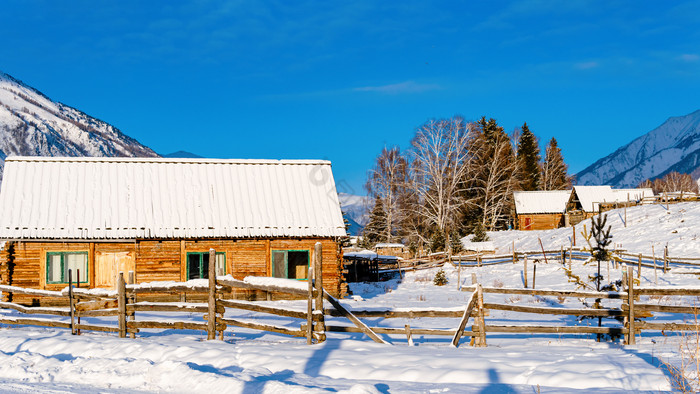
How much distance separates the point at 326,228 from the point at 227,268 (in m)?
4.37

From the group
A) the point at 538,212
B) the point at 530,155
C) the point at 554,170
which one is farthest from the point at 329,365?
the point at 554,170

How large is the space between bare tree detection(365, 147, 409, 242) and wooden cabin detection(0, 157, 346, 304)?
105 ft

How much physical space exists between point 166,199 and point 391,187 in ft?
116

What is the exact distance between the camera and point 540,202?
6569 centimetres

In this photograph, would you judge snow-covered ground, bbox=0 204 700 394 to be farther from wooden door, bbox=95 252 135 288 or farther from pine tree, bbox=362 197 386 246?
pine tree, bbox=362 197 386 246

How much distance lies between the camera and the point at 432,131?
49.8 m

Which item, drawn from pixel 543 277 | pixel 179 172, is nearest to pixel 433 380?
pixel 179 172

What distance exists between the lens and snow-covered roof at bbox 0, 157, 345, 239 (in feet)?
72.9

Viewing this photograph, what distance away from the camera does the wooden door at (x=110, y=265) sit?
21938 mm

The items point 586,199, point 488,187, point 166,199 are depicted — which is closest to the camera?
point 166,199

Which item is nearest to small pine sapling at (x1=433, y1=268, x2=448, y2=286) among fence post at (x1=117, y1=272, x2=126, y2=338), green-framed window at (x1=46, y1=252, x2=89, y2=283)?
green-framed window at (x1=46, y1=252, x2=89, y2=283)

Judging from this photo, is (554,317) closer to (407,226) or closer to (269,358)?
(269,358)

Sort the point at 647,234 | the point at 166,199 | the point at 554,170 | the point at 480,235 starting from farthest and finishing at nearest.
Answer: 1. the point at 554,170
2. the point at 480,235
3. the point at 647,234
4. the point at 166,199

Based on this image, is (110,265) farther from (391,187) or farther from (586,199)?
(586,199)
